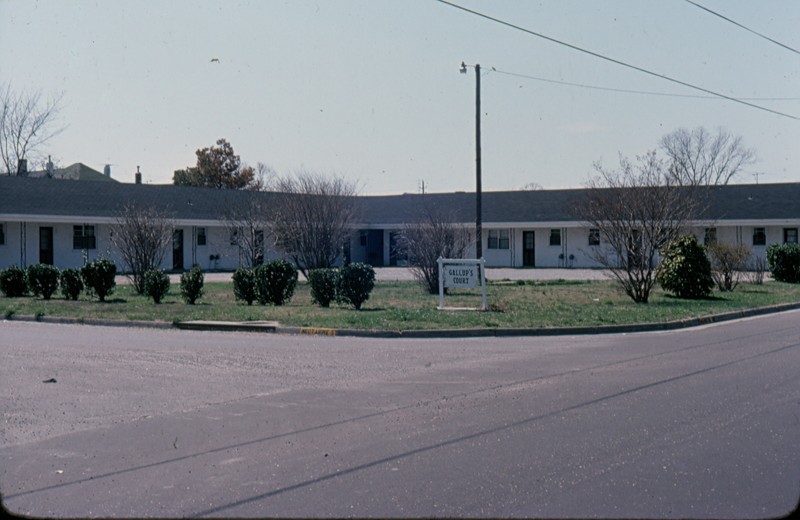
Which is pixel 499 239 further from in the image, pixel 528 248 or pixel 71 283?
pixel 71 283

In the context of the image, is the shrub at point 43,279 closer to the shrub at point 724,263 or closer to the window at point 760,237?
the shrub at point 724,263

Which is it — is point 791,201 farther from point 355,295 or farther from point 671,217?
point 355,295

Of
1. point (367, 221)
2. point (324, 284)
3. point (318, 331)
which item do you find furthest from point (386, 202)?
point (318, 331)

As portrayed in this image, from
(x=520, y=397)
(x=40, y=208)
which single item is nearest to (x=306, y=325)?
(x=520, y=397)

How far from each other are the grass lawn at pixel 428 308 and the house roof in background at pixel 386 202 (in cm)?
1493

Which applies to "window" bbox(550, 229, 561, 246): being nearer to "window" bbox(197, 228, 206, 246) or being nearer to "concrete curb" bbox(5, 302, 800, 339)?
"window" bbox(197, 228, 206, 246)

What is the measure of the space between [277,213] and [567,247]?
21689 millimetres

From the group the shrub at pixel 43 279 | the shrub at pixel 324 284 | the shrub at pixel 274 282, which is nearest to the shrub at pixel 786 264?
the shrub at pixel 324 284

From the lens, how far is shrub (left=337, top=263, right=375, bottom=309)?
21766 mm

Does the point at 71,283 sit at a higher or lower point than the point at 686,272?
lower

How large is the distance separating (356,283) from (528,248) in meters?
32.0

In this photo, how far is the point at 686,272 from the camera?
25.7m

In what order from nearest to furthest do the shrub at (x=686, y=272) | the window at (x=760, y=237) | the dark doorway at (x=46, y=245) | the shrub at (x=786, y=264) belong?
the shrub at (x=686, y=272)
the shrub at (x=786, y=264)
the dark doorway at (x=46, y=245)
the window at (x=760, y=237)

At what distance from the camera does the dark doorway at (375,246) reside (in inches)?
2234
